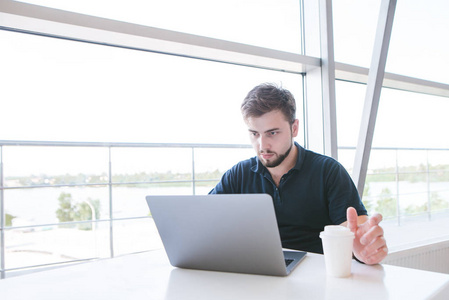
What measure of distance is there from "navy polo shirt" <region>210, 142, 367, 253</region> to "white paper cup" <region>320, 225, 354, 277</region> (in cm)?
43

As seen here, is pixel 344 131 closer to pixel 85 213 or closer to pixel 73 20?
pixel 73 20

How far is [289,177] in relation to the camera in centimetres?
119

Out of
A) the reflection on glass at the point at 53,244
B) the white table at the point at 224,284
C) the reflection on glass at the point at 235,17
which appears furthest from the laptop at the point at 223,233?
the reflection on glass at the point at 53,244

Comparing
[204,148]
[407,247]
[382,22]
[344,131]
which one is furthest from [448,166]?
[204,148]

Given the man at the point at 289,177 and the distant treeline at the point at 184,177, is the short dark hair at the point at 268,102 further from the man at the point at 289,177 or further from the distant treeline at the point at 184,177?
the distant treeline at the point at 184,177

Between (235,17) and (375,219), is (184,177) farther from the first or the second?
(375,219)

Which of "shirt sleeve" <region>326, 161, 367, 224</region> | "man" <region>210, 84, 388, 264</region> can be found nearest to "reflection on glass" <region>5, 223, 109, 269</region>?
"man" <region>210, 84, 388, 264</region>

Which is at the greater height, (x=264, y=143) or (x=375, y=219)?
(x=264, y=143)

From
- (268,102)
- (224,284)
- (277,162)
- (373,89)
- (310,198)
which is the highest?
(373,89)

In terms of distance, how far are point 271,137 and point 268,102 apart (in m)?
0.11

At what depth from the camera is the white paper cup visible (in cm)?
64

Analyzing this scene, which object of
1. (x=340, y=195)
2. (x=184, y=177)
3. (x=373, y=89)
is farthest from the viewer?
(x=184, y=177)

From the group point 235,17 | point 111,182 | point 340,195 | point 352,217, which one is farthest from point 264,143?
point 111,182

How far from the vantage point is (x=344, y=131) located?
85.3 inches
